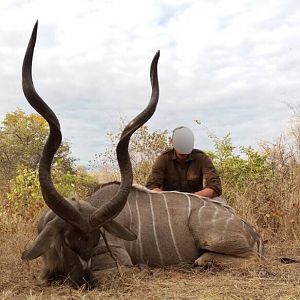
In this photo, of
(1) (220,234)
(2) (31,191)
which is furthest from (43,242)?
(2) (31,191)

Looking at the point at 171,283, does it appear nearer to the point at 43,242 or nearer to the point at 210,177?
the point at 43,242

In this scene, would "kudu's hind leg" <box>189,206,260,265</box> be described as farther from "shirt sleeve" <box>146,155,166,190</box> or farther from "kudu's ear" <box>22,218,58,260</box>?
"kudu's ear" <box>22,218,58,260</box>

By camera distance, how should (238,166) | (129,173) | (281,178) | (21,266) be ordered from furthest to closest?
1. (238,166)
2. (281,178)
3. (21,266)
4. (129,173)

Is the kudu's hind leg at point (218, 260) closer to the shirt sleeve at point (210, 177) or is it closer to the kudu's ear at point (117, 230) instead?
the kudu's ear at point (117, 230)

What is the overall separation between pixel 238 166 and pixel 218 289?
142 inches

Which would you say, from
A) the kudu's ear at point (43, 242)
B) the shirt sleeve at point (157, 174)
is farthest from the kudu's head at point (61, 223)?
the shirt sleeve at point (157, 174)

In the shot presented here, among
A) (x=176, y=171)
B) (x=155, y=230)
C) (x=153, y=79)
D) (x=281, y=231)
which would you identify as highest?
(x=153, y=79)

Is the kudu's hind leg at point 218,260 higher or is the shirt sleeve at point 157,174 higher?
the shirt sleeve at point 157,174

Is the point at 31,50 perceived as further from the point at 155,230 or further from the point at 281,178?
the point at 281,178

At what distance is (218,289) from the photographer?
2.87 m

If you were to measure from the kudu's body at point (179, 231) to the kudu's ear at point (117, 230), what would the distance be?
27 centimetres

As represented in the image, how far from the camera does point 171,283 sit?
3.15 m

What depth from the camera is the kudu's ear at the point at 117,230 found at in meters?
3.33

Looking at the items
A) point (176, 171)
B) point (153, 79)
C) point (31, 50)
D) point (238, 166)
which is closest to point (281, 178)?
point (238, 166)
